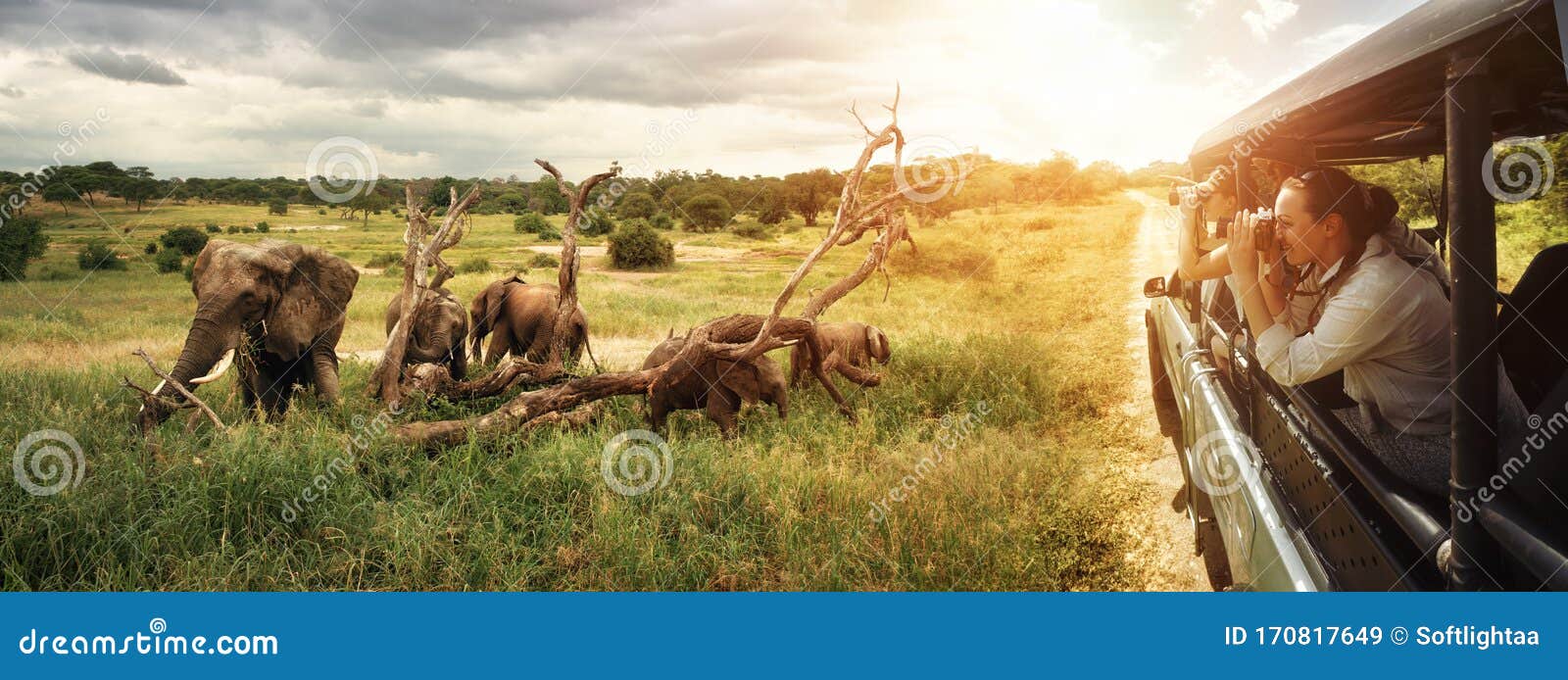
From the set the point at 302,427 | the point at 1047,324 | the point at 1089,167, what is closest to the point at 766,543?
the point at 302,427

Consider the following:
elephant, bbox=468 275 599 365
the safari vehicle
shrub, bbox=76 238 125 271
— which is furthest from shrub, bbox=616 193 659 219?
the safari vehicle

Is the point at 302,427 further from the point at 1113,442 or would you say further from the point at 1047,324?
the point at 1047,324

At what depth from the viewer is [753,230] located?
31422mm

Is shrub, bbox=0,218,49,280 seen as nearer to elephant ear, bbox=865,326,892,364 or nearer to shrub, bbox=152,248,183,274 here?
shrub, bbox=152,248,183,274

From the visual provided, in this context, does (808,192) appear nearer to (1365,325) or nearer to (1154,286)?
(1154,286)

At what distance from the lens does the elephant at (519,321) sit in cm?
898

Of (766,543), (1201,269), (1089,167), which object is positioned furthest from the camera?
(1089,167)

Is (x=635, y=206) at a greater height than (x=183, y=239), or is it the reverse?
(x=635, y=206)

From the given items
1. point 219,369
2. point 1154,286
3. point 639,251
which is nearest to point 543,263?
point 639,251

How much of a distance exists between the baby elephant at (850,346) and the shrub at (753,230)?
23.0 metres

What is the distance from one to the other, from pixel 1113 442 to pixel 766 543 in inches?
125

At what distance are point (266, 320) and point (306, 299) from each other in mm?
374

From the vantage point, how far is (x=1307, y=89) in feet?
8.46

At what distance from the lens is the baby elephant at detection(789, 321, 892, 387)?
296 inches
